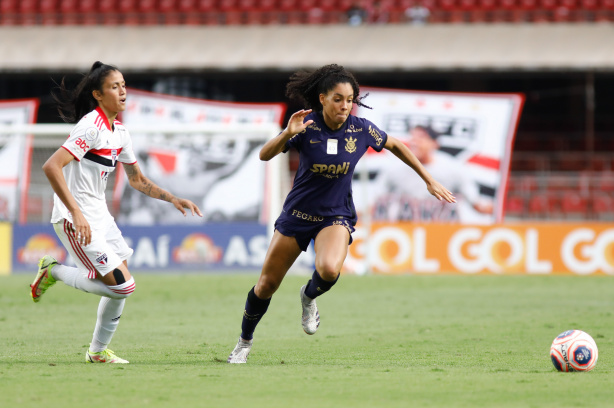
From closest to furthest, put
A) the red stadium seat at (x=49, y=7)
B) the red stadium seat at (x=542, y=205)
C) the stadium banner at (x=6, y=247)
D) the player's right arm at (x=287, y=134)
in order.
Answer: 1. the player's right arm at (x=287, y=134)
2. the stadium banner at (x=6, y=247)
3. the red stadium seat at (x=542, y=205)
4. the red stadium seat at (x=49, y=7)

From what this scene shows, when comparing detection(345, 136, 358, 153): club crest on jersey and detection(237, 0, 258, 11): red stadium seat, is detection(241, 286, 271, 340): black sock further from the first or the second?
detection(237, 0, 258, 11): red stadium seat

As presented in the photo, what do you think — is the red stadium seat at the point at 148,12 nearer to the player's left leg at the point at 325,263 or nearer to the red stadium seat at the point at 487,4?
the red stadium seat at the point at 487,4

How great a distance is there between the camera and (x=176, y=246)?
1725 centimetres

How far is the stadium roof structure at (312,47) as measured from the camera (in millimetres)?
21328

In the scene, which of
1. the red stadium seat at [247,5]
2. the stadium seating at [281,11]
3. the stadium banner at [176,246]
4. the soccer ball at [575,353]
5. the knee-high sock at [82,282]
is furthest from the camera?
the red stadium seat at [247,5]

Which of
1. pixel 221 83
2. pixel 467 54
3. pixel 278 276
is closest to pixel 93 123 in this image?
pixel 278 276

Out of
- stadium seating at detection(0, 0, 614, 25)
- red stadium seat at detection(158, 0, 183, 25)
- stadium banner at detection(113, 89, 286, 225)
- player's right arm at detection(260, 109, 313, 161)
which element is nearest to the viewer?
player's right arm at detection(260, 109, 313, 161)

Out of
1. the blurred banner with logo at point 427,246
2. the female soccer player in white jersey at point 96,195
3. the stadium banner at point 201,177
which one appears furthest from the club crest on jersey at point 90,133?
the stadium banner at point 201,177

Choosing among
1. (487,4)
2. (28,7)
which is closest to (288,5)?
(487,4)

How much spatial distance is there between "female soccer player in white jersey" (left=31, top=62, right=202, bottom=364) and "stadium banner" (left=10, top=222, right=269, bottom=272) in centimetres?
1035

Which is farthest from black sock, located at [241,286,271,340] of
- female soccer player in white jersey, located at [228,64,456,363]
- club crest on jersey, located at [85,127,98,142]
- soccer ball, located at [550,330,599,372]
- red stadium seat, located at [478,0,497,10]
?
red stadium seat, located at [478,0,497,10]

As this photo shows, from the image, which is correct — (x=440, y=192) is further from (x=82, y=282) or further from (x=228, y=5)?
(x=228, y=5)

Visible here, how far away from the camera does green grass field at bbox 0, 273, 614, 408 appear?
5184mm

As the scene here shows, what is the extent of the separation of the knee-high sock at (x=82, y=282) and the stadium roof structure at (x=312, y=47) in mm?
15045
